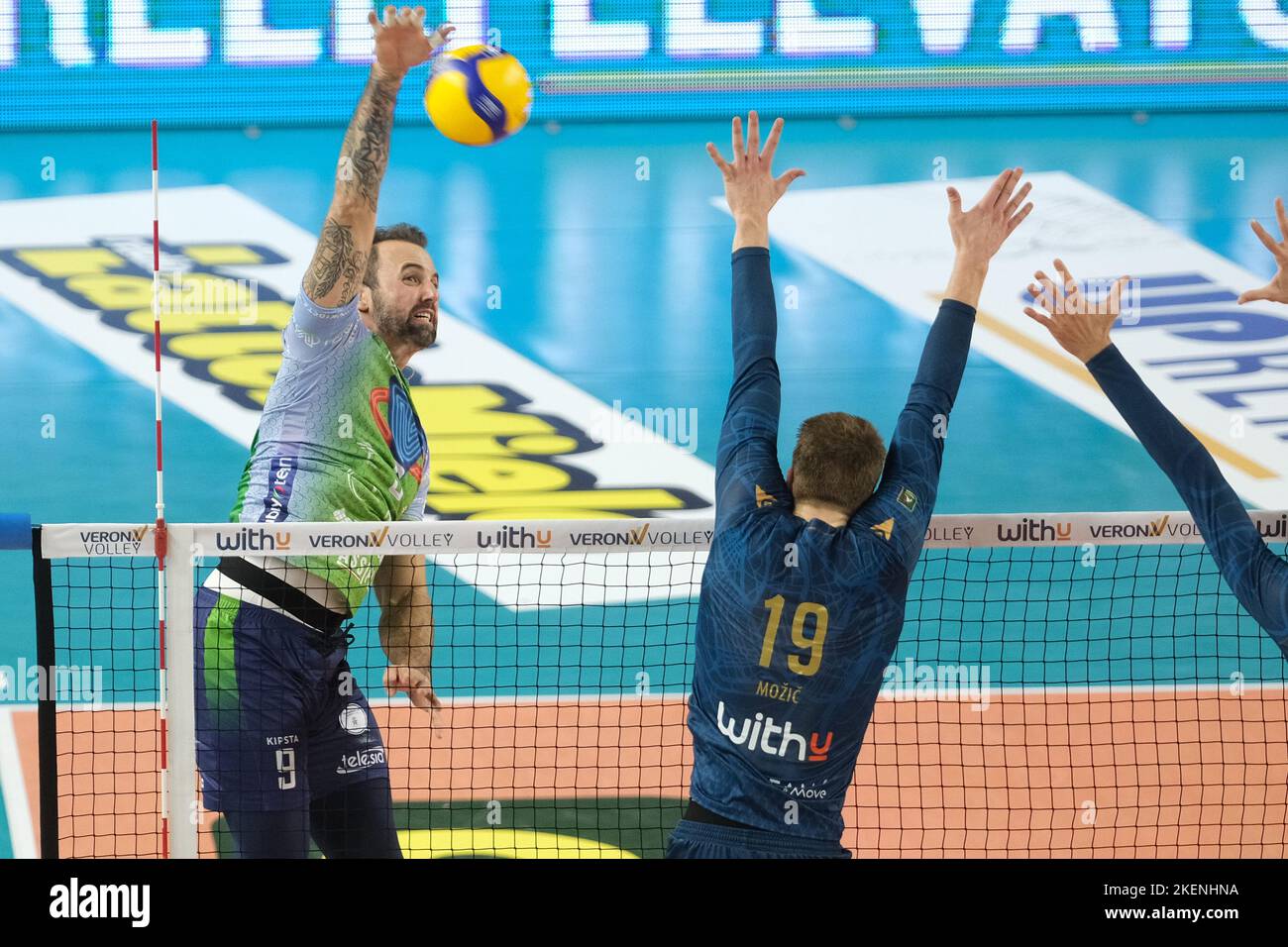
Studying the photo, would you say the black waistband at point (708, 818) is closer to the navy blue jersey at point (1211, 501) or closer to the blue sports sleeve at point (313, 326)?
the navy blue jersey at point (1211, 501)

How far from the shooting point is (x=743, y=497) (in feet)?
13.5

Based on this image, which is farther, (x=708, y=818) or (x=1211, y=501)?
(x=1211, y=501)

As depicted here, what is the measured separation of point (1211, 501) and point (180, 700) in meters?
3.25

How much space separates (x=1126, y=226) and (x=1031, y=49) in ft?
10.5

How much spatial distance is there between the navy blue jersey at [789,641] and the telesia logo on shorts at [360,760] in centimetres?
161

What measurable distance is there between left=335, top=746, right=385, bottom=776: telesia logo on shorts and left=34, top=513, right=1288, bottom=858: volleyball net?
17mm

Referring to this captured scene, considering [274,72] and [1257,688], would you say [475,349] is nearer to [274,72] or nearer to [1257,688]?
Result: [274,72]

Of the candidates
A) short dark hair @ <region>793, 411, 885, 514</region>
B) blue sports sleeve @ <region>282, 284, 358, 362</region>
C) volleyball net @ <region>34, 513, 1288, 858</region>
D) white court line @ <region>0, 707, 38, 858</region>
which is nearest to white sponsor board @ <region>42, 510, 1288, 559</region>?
volleyball net @ <region>34, 513, 1288, 858</region>

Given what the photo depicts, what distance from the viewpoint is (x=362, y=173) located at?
192 inches

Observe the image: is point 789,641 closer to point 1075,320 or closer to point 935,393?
point 935,393
